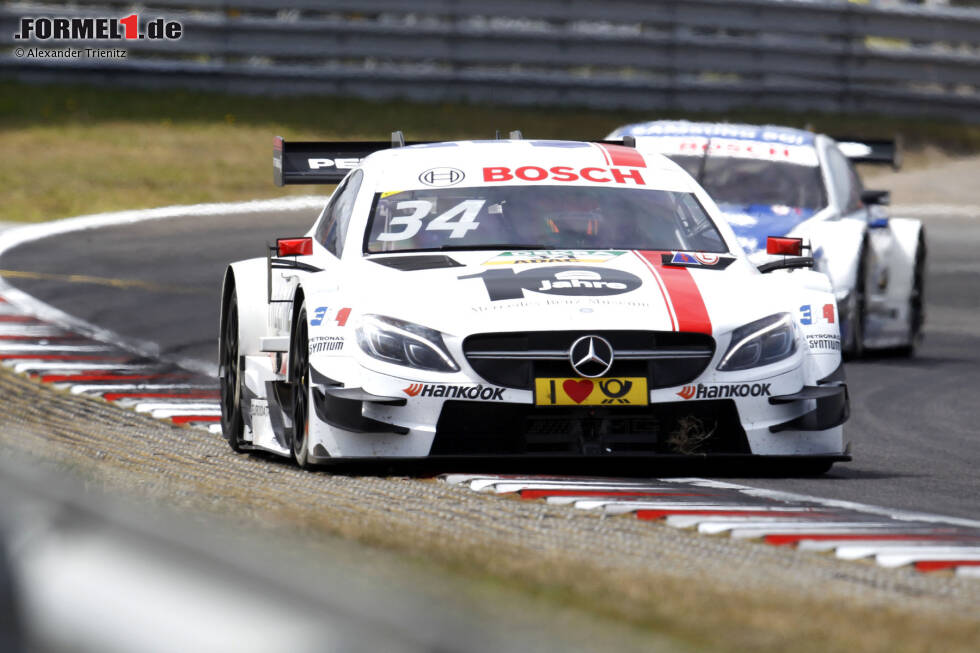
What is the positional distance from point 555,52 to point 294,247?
834 inches

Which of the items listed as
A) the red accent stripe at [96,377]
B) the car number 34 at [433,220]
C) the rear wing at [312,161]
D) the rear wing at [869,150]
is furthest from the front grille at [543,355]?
the rear wing at [869,150]

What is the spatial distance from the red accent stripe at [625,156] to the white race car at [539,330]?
210 millimetres

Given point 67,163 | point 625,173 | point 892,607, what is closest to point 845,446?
point 625,173

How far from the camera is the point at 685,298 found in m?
7.04

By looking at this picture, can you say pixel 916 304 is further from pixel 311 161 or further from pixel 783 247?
pixel 783 247

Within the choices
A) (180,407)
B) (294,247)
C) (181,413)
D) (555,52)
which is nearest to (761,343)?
(294,247)

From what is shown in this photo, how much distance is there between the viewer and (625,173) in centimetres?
822

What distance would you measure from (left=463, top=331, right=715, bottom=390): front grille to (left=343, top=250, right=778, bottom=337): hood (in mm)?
34

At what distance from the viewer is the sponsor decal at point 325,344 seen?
6.95 meters

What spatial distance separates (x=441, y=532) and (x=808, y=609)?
1.47 m

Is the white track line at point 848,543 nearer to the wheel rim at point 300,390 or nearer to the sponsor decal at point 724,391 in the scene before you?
the sponsor decal at point 724,391

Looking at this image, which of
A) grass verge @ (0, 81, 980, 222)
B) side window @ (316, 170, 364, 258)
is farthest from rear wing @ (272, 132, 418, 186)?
grass verge @ (0, 81, 980, 222)

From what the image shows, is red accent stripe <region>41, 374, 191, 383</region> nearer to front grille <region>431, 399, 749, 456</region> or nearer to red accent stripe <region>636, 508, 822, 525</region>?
front grille <region>431, 399, 749, 456</region>

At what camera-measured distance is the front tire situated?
715 centimetres
